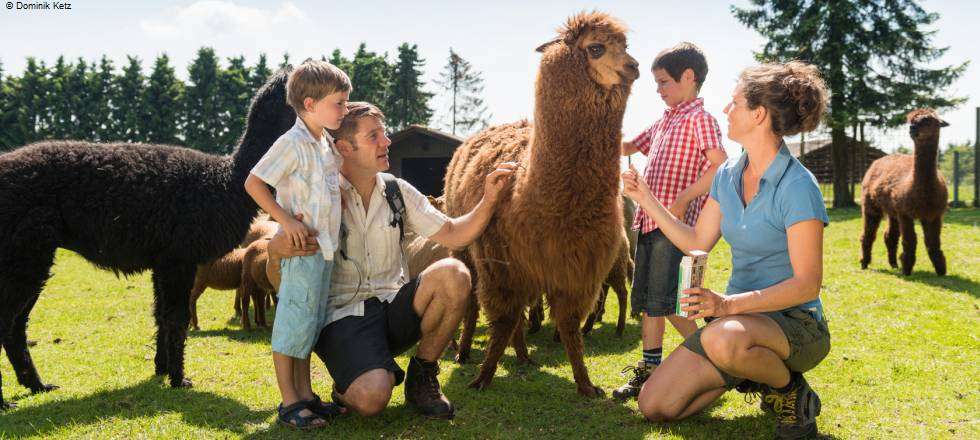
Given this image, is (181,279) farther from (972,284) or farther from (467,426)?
(972,284)

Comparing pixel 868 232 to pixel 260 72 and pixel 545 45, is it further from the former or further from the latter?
pixel 260 72

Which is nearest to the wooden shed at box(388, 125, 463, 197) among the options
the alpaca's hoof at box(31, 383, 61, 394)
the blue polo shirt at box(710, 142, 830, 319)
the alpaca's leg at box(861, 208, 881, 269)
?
the alpaca's leg at box(861, 208, 881, 269)

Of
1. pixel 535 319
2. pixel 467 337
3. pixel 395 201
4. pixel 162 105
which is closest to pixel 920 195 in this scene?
pixel 535 319

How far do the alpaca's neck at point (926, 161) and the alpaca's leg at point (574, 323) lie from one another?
748 cm

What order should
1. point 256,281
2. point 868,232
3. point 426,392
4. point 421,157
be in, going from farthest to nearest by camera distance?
point 421,157, point 868,232, point 256,281, point 426,392

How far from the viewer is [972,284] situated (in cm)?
863

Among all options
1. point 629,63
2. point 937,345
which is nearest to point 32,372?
point 629,63

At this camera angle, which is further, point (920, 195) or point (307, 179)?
point (920, 195)

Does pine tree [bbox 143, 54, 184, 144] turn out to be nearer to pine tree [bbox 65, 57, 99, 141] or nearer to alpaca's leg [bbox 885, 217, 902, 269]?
pine tree [bbox 65, 57, 99, 141]

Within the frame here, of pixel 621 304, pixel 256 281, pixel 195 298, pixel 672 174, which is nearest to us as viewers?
pixel 672 174

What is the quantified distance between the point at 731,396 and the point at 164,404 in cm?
361

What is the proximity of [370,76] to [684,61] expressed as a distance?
41.0 m

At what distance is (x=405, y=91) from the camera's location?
4603 centimetres

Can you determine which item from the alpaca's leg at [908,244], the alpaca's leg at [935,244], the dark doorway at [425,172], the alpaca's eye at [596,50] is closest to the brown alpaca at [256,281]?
the alpaca's eye at [596,50]
